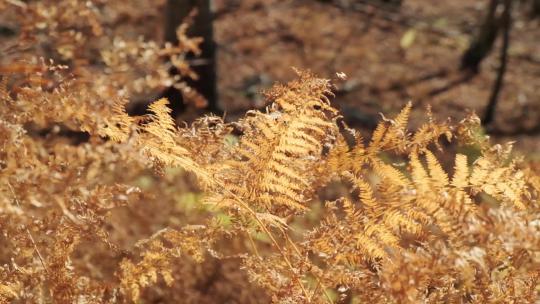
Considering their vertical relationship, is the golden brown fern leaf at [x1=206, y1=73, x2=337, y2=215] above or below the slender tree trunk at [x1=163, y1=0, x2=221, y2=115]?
above

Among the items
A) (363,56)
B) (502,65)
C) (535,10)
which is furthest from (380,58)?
(535,10)

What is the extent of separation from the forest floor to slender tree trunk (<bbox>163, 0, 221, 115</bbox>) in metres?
0.45

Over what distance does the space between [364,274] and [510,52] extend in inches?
366

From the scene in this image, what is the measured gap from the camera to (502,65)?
7695 millimetres

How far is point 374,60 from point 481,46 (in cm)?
159

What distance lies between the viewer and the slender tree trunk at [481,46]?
917 centimetres

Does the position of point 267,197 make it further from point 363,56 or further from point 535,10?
point 535,10

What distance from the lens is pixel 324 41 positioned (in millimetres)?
9461

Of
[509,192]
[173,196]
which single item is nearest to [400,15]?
[173,196]

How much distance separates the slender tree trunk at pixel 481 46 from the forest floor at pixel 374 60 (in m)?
0.17

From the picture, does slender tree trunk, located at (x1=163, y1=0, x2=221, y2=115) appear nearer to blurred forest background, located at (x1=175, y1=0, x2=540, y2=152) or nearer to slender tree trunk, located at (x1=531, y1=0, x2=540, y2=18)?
blurred forest background, located at (x1=175, y1=0, x2=540, y2=152)

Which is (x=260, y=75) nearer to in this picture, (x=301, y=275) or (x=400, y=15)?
(x=400, y=15)

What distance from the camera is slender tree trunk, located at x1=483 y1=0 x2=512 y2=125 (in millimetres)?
7488

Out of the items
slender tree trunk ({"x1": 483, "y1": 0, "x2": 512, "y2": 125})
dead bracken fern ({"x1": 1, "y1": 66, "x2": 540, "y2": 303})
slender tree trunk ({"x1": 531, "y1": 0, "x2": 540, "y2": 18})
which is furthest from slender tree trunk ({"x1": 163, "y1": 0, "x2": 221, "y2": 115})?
slender tree trunk ({"x1": 531, "y1": 0, "x2": 540, "y2": 18})
